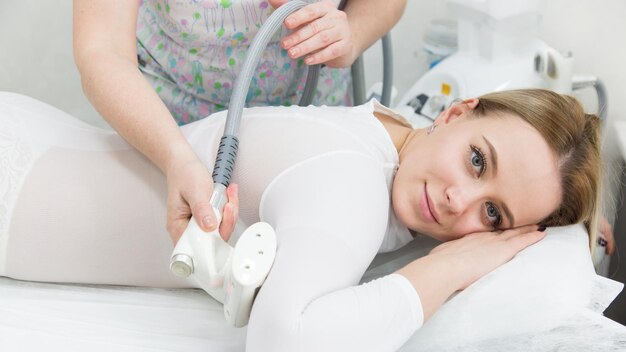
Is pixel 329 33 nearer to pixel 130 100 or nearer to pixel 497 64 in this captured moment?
pixel 130 100

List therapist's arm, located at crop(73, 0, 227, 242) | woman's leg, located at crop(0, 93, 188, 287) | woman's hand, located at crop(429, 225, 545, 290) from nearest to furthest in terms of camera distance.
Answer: therapist's arm, located at crop(73, 0, 227, 242), woman's hand, located at crop(429, 225, 545, 290), woman's leg, located at crop(0, 93, 188, 287)

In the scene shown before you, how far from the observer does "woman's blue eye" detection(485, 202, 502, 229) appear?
134 cm

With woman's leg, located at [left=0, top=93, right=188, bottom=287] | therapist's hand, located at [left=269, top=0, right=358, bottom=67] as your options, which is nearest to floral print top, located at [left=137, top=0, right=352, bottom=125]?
therapist's hand, located at [left=269, top=0, right=358, bottom=67]

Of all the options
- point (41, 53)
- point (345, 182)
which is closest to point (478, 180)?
point (345, 182)

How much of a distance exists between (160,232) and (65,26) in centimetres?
138

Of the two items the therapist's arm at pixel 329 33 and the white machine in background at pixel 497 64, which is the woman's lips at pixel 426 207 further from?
the white machine in background at pixel 497 64

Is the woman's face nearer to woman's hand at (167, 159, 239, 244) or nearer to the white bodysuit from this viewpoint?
the white bodysuit

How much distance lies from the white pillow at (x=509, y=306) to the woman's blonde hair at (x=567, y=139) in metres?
0.18

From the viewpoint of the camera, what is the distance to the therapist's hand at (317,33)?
139 centimetres

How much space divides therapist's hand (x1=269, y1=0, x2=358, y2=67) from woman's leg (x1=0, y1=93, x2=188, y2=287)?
14.6 inches

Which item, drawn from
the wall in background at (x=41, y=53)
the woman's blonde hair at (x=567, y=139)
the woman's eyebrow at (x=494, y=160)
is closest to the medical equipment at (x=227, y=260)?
the woman's eyebrow at (x=494, y=160)

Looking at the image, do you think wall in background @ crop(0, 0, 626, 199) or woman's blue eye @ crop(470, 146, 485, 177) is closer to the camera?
woman's blue eye @ crop(470, 146, 485, 177)

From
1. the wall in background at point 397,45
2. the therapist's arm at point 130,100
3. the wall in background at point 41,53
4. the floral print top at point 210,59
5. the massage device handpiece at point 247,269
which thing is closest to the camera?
the massage device handpiece at point 247,269

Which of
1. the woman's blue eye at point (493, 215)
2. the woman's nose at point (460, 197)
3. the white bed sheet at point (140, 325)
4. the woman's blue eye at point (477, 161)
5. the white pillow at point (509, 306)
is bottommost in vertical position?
the white bed sheet at point (140, 325)
